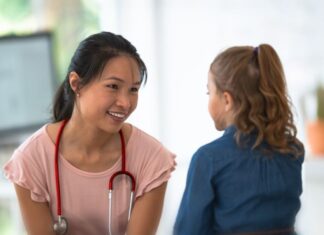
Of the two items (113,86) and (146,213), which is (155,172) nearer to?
(146,213)

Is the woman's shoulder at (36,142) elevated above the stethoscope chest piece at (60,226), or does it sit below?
above

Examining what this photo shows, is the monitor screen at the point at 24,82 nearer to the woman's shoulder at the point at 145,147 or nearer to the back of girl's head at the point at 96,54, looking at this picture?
the woman's shoulder at the point at 145,147

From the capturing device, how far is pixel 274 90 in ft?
5.70

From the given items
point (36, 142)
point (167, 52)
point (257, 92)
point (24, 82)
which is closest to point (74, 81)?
point (36, 142)

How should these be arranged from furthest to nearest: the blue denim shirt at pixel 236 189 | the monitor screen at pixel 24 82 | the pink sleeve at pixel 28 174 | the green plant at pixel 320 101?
the monitor screen at pixel 24 82 < the green plant at pixel 320 101 < the pink sleeve at pixel 28 174 < the blue denim shirt at pixel 236 189

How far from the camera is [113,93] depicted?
5.75 ft

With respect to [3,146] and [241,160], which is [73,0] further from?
[241,160]

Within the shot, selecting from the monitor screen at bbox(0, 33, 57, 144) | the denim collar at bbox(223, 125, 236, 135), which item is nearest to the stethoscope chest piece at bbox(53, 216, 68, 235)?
the denim collar at bbox(223, 125, 236, 135)

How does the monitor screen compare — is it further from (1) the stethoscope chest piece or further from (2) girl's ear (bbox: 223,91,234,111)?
(2) girl's ear (bbox: 223,91,234,111)

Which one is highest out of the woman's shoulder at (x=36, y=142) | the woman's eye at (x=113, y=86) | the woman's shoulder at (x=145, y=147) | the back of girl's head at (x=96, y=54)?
the back of girl's head at (x=96, y=54)

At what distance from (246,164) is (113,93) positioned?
421mm

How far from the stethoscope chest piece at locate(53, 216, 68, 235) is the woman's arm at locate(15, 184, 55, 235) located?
0.01 metres

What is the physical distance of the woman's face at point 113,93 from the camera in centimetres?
174

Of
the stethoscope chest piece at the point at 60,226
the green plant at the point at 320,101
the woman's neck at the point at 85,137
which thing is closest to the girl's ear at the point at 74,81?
the woman's neck at the point at 85,137
